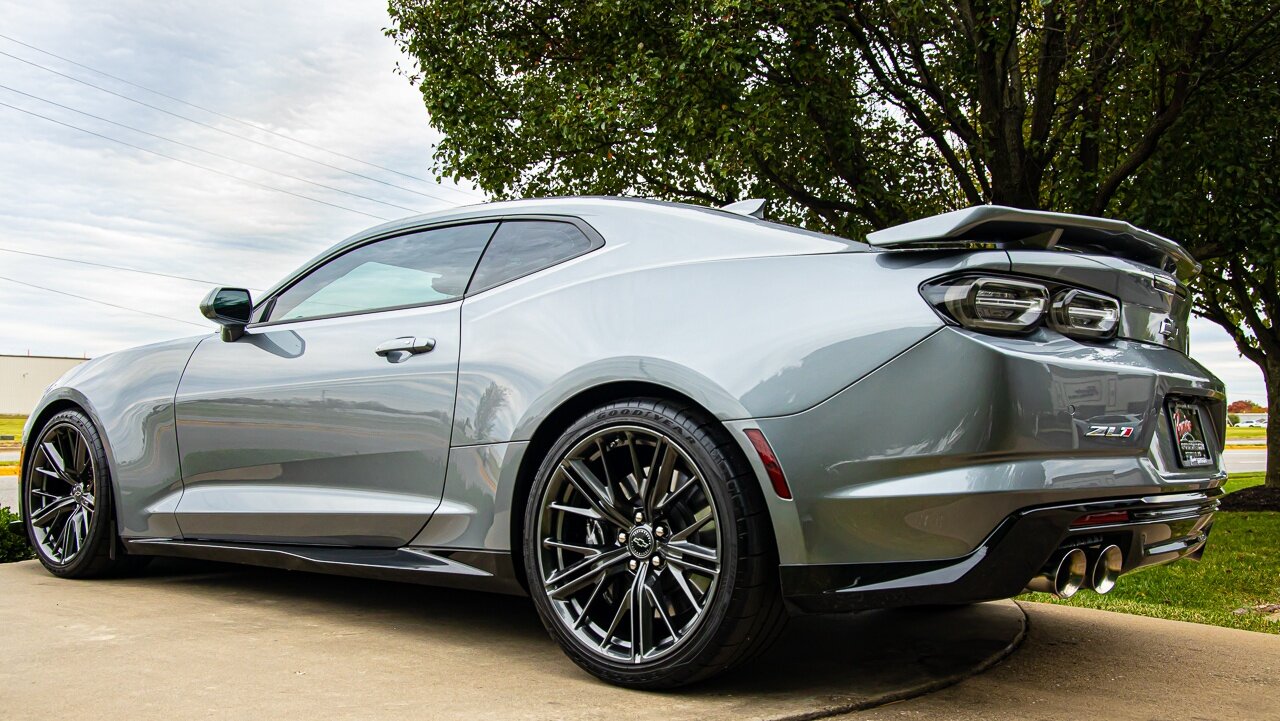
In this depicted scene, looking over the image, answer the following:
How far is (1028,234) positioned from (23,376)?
44.5m

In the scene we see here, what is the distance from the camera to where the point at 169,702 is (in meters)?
2.75

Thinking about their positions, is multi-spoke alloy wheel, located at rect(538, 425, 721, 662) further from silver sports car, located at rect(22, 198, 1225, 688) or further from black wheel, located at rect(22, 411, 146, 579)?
black wheel, located at rect(22, 411, 146, 579)

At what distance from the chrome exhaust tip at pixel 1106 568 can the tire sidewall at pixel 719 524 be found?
915mm

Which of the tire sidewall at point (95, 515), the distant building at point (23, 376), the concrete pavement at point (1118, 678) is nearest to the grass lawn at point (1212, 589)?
the concrete pavement at point (1118, 678)

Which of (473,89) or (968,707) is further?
(473,89)

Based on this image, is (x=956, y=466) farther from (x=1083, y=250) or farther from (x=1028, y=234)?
(x=1083, y=250)

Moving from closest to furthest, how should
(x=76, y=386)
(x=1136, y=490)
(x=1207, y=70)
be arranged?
1. (x=1136, y=490)
2. (x=76, y=386)
3. (x=1207, y=70)

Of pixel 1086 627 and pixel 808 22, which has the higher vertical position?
pixel 808 22

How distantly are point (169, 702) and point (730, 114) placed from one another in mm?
7539

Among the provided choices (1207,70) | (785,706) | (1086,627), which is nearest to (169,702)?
(785,706)

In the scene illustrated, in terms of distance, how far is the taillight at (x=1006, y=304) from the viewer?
2604 millimetres

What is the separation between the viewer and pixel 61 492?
5031mm

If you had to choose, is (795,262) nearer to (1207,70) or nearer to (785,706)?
(785,706)

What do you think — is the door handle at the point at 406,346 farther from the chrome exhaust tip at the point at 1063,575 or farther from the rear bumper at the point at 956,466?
the chrome exhaust tip at the point at 1063,575
